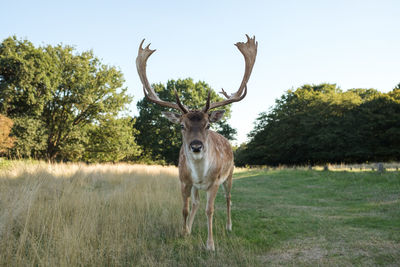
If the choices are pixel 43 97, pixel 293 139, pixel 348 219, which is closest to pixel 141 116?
pixel 43 97

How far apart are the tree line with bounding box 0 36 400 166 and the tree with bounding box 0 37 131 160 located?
0.24 ft

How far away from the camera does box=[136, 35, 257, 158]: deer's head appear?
158 inches

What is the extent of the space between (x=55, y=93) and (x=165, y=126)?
13331mm

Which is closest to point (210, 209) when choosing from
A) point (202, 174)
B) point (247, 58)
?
point (202, 174)

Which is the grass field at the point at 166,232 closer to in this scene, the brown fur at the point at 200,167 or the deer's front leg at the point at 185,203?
the deer's front leg at the point at 185,203

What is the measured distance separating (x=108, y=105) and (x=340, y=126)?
28155 millimetres

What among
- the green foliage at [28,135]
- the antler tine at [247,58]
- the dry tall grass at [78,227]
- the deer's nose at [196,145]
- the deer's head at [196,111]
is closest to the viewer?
the dry tall grass at [78,227]

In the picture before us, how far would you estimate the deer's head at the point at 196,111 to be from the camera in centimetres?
402

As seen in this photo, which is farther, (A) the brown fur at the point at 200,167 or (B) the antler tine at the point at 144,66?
(B) the antler tine at the point at 144,66

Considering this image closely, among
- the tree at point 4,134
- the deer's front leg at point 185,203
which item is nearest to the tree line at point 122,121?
the tree at point 4,134

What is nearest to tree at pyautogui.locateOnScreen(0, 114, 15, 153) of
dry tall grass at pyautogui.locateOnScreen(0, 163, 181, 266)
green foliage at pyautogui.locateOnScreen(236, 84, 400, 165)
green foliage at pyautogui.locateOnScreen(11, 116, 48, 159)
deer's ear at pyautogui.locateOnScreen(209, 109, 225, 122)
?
green foliage at pyautogui.locateOnScreen(11, 116, 48, 159)

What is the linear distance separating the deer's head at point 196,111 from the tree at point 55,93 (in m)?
18.9

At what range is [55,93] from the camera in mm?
22906

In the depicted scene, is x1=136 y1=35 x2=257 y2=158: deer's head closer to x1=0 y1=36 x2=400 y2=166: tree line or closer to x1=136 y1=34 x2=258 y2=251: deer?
x1=136 y1=34 x2=258 y2=251: deer
